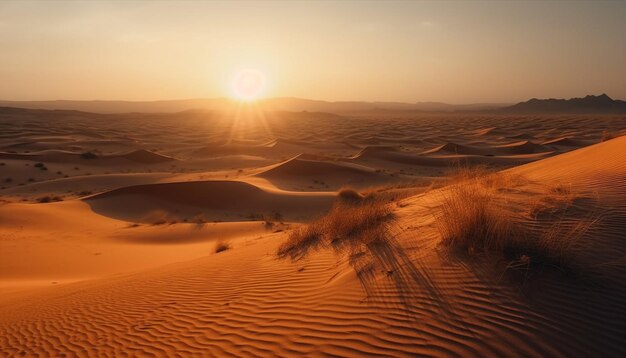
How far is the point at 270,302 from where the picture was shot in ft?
16.1

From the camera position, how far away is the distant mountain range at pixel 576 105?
137875mm

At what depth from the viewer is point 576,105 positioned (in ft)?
486

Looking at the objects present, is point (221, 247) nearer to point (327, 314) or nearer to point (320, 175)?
point (327, 314)

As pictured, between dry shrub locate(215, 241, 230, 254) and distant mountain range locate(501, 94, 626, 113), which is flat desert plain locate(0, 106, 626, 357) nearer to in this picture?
dry shrub locate(215, 241, 230, 254)

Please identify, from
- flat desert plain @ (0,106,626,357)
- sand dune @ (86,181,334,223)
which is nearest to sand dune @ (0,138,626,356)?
flat desert plain @ (0,106,626,357)

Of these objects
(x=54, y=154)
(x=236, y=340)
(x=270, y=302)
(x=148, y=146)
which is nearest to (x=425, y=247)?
(x=270, y=302)

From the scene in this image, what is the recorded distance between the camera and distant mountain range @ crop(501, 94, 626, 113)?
137875 millimetres

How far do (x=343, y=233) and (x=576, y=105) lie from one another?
17202cm

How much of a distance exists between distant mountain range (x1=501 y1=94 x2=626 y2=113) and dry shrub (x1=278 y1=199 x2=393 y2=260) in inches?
6171

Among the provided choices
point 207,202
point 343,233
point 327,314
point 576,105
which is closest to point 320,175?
point 207,202

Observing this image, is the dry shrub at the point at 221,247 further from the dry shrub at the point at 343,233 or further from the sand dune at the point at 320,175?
the sand dune at the point at 320,175

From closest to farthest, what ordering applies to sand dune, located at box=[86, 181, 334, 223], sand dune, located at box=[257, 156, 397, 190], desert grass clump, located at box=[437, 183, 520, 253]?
1. desert grass clump, located at box=[437, 183, 520, 253]
2. sand dune, located at box=[86, 181, 334, 223]
3. sand dune, located at box=[257, 156, 397, 190]

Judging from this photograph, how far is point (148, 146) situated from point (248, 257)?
46624mm

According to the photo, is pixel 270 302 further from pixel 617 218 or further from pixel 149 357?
pixel 617 218
